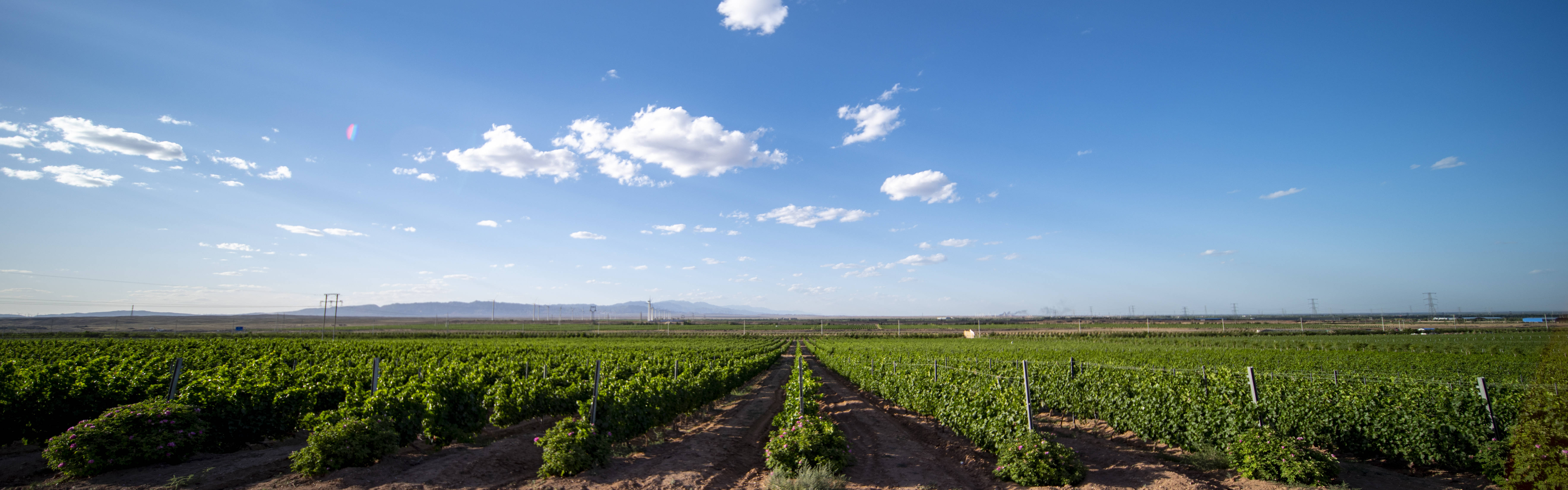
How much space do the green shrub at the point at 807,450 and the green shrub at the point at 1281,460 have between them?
22.9 ft

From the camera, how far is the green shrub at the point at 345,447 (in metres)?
9.33

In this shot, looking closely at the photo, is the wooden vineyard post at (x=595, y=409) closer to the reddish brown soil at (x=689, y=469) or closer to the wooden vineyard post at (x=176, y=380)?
the reddish brown soil at (x=689, y=469)

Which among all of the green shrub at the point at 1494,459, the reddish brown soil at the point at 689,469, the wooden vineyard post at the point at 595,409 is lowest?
the reddish brown soil at the point at 689,469

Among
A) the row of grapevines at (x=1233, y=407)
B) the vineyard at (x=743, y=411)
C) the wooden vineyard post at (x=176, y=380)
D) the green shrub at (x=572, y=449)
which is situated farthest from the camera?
the wooden vineyard post at (x=176, y=380)

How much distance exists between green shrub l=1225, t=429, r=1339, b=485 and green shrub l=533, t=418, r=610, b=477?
457 inches

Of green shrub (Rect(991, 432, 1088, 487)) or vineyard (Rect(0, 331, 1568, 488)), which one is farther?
vineyard (Rect(0, 331, 1568, 488))

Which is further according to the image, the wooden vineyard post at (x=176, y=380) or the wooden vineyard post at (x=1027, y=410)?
the wooden vineyard post at (x=176, y=380)

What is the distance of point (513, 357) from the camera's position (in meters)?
29.4

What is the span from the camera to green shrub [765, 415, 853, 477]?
10305 millimetres

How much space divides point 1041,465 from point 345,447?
39.1 feet

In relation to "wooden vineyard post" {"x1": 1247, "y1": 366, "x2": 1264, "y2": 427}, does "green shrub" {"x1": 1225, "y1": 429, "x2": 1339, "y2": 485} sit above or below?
below

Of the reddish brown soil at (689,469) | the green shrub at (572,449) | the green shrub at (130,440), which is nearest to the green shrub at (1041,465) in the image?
the reddish brown soil at (689,469)

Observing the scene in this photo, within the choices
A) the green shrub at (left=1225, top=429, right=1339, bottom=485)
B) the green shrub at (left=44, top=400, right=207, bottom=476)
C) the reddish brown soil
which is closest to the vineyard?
the green shrub at (left=44, top=400, right=207, bottom=476)

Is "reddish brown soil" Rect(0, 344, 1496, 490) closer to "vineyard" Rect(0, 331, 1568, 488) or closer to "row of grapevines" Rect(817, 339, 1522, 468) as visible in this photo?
"vineyard" Rect(0, 331, 1568, 488)
